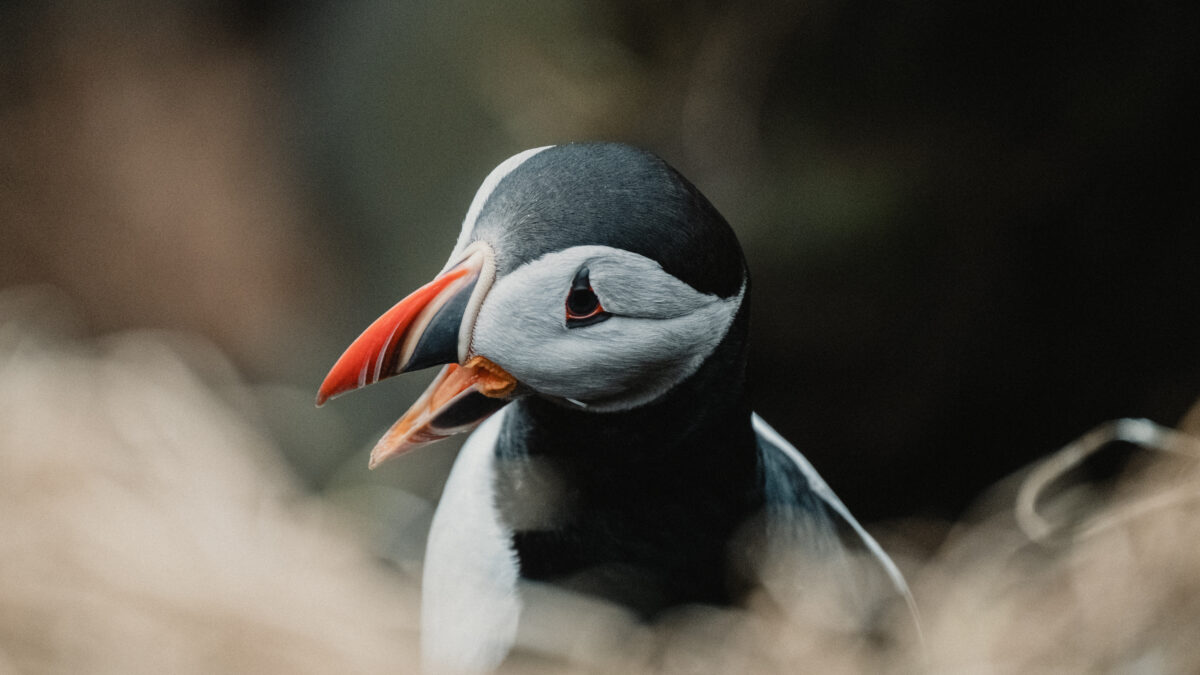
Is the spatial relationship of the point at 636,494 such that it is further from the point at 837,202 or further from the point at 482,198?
the point at 837,202

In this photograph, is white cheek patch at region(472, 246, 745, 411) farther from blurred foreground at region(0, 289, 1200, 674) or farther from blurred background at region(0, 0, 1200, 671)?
blurred background at region(0, 0, 1200, 671)

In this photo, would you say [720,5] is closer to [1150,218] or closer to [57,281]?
[1150,218]

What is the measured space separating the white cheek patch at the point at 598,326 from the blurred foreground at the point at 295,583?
0.34 meters

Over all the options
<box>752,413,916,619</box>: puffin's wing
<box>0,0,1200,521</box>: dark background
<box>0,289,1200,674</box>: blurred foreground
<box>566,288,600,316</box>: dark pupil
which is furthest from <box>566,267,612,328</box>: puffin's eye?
<box>0,0,1200,521</box>: dark background

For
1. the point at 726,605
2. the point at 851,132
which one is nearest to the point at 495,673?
the point at 726,605

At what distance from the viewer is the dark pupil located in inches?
52.1

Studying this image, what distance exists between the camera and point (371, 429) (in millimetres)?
3191

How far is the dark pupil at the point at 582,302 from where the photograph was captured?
1.32 m

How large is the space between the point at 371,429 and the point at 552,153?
199 cm

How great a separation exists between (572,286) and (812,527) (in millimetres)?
822

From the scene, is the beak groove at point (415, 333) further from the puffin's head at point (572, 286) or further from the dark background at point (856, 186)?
the dark background at point (856, 186)

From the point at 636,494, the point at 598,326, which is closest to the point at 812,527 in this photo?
the point at 636,494

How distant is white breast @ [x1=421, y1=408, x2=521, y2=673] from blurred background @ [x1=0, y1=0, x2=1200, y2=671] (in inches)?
6.8

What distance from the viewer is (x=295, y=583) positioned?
1.20 metres
